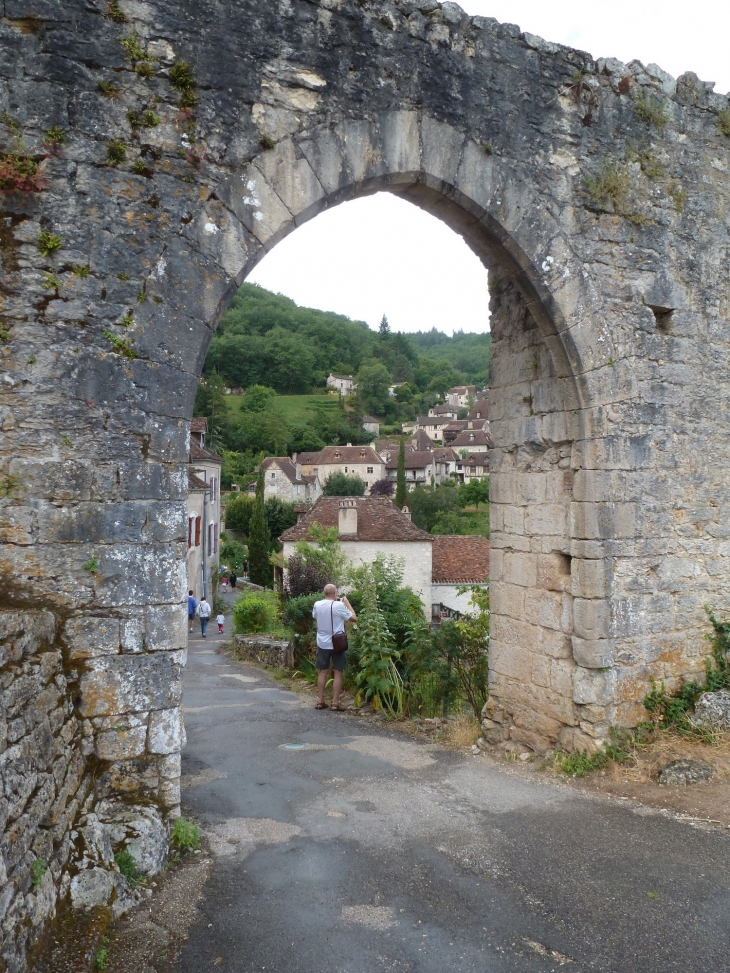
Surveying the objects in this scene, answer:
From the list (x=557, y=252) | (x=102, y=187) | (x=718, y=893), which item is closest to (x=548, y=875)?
(x=718, y=893)

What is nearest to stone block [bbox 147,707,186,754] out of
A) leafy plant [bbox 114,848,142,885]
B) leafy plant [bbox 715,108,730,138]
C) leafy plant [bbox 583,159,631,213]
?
leafy plant [bbox 114,848,142,885]

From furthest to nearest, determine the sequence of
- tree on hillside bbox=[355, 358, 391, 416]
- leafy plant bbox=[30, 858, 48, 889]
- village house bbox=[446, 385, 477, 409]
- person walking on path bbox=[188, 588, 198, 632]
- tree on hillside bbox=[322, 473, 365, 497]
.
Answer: village house bbox=[446, 385, 477, 409], tree on hillside bbox=[355, 358, 391, 416], tree on hillside bbox=[322, 473, 365, 497], person walking on path bbox=[188, 588, 198, 632], leafy plant bbox=[30, 858, 48, 889]

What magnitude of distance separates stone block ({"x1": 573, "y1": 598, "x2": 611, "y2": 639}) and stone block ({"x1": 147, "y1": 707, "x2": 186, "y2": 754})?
296 centimetres

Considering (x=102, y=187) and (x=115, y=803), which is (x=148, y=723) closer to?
(x=115, y=803)

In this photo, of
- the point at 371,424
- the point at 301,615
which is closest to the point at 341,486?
the point at 371,424

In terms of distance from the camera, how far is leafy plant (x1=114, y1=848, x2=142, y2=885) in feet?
11.1

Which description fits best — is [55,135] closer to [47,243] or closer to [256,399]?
[47,243]

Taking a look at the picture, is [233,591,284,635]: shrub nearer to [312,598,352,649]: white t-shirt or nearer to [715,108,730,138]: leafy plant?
[312,598,352,649]: white t-shirt

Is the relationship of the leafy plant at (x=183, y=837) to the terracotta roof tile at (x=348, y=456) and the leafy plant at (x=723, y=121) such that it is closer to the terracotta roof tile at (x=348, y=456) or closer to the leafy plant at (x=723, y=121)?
the leafy plant at (x=723, y=121)

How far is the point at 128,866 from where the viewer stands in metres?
3.41

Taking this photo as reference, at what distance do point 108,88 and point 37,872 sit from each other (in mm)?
3820

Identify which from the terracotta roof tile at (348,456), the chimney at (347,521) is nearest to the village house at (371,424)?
the terracotta roof tile at (348,456)

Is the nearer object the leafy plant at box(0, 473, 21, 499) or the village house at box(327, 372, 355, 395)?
the leafy plant at box(0, 473, 21, 499)

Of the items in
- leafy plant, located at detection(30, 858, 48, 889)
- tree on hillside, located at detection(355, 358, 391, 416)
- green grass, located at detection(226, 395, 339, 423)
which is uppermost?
tree on hillside, located at detection(355, 358, 391, 416)
